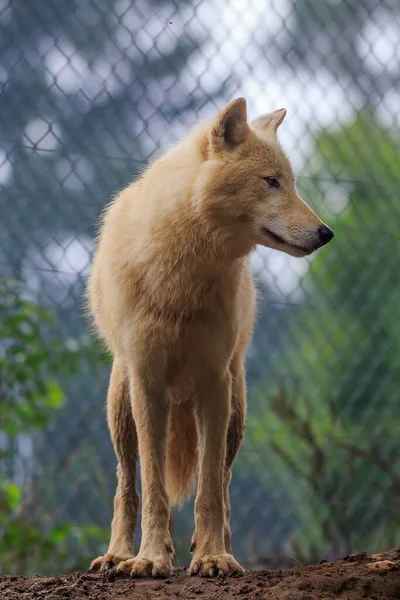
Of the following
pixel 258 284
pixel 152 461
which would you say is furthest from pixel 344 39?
pixel 152 461

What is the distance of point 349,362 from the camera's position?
652 centimetres

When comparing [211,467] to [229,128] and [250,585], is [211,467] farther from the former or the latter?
[229,128]

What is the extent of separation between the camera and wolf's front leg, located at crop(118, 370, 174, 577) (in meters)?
3.44

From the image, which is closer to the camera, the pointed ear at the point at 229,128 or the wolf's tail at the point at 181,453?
the pointed ear at the point at 229,128

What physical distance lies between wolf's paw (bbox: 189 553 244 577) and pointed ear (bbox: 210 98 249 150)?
1.41m

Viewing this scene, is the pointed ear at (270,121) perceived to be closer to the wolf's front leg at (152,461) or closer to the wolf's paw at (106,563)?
the wolf's front leg at (152,461)

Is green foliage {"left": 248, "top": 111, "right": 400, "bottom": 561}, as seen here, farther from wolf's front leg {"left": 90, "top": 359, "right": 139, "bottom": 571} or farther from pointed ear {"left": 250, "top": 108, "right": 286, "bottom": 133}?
pointed ear {"left": 250, "top": 108, "right": 286, "bottom": 133}

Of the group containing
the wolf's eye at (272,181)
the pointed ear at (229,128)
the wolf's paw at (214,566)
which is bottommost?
the wolf's paw at (214,566)

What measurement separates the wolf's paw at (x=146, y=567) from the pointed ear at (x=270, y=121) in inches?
64.2

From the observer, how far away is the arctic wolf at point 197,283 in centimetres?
347

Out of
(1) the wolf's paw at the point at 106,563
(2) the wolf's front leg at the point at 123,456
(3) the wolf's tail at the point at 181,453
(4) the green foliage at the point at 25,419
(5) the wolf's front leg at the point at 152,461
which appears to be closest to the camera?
(5) the wolf's front leg at the point at 152,461

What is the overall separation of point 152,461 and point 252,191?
3.31 ft

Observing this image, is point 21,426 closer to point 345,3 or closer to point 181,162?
point 181,162

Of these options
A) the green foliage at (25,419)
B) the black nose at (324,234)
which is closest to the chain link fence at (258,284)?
the green foliage at (25,419)
